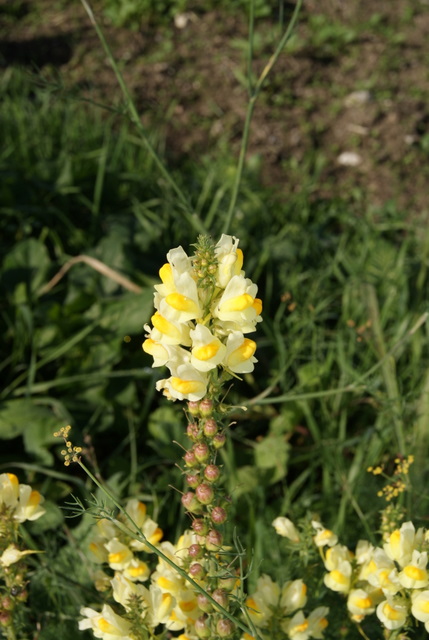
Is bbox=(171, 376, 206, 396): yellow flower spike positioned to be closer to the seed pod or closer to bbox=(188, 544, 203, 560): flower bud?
the seed pod

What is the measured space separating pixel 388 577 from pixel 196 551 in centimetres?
39

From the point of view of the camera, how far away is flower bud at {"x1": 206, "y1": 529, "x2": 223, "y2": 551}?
1.31m

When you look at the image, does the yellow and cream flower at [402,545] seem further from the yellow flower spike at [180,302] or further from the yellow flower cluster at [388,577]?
the yellow flower spike at [180,302]

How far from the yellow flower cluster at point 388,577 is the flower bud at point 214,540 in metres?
0.35

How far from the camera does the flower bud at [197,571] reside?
132 cm

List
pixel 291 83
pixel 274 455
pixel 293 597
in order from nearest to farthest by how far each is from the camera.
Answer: pixel 293 597, pixel 274 455, pixel 291 83

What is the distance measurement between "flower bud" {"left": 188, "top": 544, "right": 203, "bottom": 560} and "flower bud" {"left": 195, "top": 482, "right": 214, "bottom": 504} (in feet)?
0.27

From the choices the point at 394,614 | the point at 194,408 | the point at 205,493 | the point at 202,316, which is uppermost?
the point at 202,316

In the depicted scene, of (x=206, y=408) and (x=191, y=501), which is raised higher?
(x=206, y=408)

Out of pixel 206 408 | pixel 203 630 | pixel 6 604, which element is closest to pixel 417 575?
pixel 203 630

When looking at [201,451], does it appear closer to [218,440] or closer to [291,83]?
[218,440]

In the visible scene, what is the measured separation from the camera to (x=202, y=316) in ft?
4.35

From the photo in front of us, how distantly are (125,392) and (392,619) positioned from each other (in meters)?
1.37

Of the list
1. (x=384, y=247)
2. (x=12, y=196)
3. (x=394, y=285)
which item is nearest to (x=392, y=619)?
(x=394, y=285)
